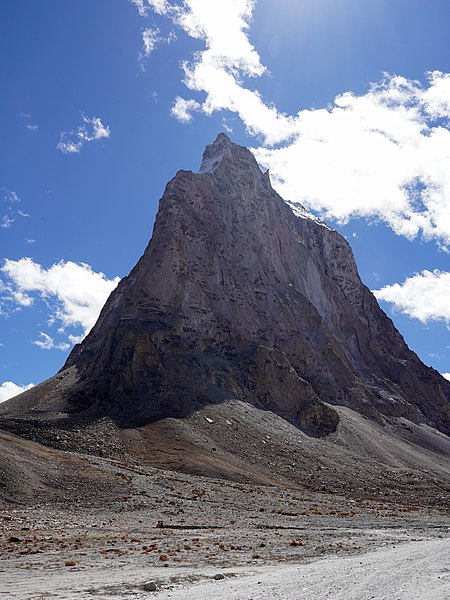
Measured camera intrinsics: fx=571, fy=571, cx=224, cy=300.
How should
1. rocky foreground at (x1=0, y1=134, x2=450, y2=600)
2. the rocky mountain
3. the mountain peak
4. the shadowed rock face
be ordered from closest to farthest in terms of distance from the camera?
rocky foreground at (x1=0, y1=134, x2=450, y2=600) < the rocky mountain < the shadowed rock face < the mountain peak

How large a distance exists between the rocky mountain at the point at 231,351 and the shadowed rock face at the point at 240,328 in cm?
29

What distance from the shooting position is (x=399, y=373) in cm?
13200

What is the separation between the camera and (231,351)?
94.8m

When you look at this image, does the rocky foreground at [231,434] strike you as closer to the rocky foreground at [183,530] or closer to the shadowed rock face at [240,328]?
the rocky foreground at [183,530]

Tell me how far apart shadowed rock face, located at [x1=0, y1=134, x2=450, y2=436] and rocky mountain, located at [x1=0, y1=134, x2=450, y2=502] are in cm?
29

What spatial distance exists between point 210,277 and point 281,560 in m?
87.0

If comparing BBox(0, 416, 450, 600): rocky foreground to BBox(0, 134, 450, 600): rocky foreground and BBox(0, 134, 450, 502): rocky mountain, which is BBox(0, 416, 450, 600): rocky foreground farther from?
BBox(0, 134, 450, 502): rocky mountain

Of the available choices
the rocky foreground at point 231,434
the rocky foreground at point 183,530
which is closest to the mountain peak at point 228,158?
the rocky foreground at point 231,434

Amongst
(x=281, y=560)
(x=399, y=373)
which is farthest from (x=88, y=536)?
(x=399, y=373)

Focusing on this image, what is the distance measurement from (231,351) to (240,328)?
700cm

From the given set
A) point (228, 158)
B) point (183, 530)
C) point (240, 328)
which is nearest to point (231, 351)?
point (240, 328)

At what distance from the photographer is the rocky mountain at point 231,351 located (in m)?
71.6

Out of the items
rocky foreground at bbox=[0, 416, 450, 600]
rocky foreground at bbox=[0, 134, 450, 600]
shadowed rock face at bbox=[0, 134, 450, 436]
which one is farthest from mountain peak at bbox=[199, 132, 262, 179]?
rocky foreground at bbox=[0, 416, 450, 600]

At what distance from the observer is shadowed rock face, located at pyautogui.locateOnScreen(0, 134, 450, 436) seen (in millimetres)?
82500
